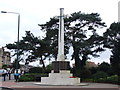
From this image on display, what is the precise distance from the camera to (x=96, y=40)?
36.5m

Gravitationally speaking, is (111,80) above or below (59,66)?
below

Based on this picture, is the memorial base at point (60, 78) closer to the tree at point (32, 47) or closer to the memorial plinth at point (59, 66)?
the memorial plinth at point (59, 66)

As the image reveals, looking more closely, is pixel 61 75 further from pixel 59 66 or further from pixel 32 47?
pixel 32 47

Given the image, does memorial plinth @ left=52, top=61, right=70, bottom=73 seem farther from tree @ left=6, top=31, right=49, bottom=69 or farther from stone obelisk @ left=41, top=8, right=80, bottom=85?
tree @ left=6, top=31, right=49, bottom=69

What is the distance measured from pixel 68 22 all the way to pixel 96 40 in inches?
216

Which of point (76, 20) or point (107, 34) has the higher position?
point (76, 20)

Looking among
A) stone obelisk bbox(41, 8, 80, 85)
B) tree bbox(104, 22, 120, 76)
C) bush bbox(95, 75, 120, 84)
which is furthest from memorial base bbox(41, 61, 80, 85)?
tree bbox(104, 22, 120, 76)

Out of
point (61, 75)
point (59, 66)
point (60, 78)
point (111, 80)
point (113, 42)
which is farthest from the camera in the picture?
point (113, 42)

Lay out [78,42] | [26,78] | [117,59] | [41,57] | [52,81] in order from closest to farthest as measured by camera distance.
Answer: [52,81]
[26,78]
[117,59]
[78,42]
[41,57]

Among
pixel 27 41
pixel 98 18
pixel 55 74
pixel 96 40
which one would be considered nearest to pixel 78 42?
pixel 96 40

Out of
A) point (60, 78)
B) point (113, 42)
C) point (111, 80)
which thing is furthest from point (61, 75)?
point (113, 42)

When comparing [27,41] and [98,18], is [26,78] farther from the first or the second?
[98,18]

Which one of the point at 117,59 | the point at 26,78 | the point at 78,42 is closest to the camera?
the point at 26,78

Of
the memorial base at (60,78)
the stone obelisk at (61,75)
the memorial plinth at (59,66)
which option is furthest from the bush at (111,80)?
the memorial plinth at (59,66)
